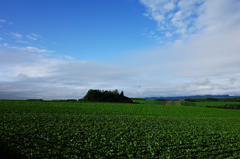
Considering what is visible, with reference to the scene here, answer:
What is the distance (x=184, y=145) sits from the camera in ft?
47.1

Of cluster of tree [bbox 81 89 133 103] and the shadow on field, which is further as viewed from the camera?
cluster of tree [bbox 81 89 133 103]

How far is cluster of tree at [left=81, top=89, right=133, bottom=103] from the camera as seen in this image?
79.9 m

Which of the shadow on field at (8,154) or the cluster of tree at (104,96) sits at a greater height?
the cluster of tree at (104,96)

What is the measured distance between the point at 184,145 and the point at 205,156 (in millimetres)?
2293

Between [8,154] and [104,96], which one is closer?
[8,154]

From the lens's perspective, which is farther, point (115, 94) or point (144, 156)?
point (115, 94)

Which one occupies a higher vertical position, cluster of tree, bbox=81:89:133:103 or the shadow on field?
cluster of tree, bbox=81:89:133:103

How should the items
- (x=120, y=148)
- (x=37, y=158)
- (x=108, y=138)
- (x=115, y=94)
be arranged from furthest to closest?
1. (x=115, y=94)
2. (x=108, y=138)
3. (x=120, y=148)
4. (x=37, y=158)

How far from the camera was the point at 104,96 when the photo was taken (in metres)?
81.0

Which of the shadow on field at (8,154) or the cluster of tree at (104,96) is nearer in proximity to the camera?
the shadow on field at (8,154)

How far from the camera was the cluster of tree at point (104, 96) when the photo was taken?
79.9 m

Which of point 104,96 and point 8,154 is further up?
point 104,96

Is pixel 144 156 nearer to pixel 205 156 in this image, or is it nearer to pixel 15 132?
pixel 205 156

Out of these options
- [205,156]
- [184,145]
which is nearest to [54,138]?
[184,145]
